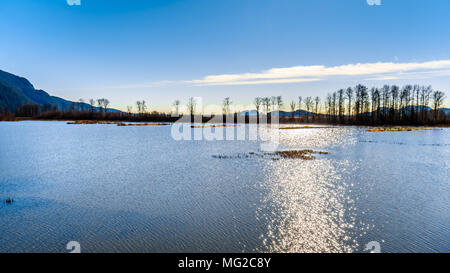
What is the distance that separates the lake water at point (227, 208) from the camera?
37.4 ft

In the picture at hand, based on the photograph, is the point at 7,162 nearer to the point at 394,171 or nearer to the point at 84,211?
the point at 84,211

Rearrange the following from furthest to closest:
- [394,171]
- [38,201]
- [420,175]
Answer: [394,171]
[420,175]
[38,201]

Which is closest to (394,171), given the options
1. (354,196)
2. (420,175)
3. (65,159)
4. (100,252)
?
(420,175)

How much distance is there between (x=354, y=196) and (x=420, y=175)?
12.1 m

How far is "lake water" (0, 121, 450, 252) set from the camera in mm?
11398

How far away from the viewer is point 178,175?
25.3m

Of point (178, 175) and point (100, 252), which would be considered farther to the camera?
point (178, 175)

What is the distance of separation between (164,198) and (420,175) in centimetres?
2471

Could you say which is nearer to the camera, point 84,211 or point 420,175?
point 84,211

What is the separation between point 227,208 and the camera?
15758mm

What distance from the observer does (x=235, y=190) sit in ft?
64.7
